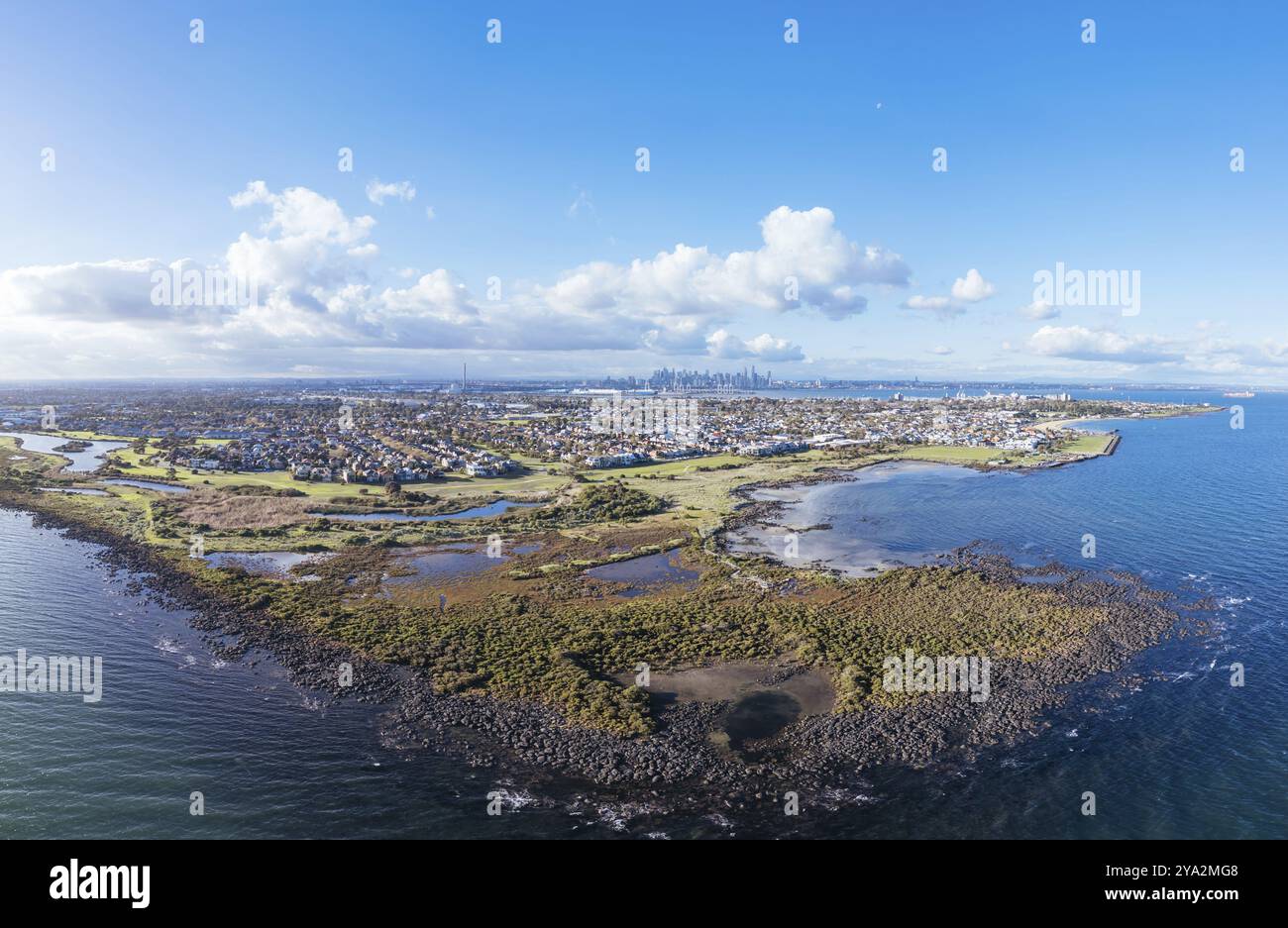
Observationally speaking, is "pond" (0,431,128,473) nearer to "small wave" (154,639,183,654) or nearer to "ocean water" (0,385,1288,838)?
"ocean water" (0,385,1288,838)

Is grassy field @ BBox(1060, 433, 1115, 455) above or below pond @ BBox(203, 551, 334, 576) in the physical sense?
above

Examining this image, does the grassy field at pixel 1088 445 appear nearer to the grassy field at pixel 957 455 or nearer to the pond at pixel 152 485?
the grassy field at pixel 957 455

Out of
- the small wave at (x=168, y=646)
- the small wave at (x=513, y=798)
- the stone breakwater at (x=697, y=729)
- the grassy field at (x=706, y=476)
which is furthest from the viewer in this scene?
the grassy field at (x=706, y=476)

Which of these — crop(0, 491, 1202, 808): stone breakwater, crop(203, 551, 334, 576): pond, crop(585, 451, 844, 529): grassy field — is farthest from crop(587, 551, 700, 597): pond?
crop(203, 551, 334, 576): pond

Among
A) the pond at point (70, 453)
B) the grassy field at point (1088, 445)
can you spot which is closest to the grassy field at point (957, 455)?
the grassy field at point (1088, 445)

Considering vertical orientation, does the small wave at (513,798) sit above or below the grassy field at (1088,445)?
below
